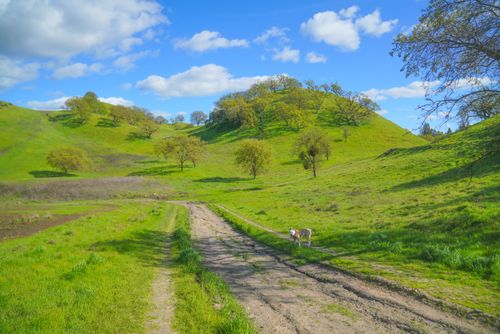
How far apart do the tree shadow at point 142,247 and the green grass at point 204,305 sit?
2.43m

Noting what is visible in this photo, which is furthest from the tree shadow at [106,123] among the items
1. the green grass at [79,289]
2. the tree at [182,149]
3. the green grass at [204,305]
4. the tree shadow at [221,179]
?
the green grass at [204,305]

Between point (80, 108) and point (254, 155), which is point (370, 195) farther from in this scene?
point (80, 108)

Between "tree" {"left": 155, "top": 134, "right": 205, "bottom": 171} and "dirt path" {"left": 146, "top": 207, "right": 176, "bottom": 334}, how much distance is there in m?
85.2

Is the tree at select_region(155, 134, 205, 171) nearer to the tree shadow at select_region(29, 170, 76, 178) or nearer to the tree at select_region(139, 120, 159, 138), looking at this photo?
the tree shadow at select_region(29, 170, 76, 178)

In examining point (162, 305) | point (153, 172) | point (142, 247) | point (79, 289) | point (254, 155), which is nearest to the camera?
point (162, 305)

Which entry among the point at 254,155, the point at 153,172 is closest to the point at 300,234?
the point at 254,155

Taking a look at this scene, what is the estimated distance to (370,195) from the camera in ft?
126

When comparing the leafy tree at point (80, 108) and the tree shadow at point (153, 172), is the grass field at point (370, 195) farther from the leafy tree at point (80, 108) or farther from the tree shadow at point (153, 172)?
the leafy tree at point (80, 108)

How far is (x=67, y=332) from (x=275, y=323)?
514 cm

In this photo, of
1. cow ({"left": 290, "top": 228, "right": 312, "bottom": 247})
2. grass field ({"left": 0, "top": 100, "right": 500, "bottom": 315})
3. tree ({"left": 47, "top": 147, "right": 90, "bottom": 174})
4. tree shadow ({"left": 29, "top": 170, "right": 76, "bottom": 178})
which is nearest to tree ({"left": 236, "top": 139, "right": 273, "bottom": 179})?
grass field ({"left": 0, "top": 100, "right": 500, "bottom": 315})

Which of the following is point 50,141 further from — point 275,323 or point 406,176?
point 275,323

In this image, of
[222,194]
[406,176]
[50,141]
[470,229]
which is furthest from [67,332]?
[50,141]

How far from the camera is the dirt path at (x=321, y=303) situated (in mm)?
8102

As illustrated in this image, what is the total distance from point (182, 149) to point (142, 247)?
81.9 metres
